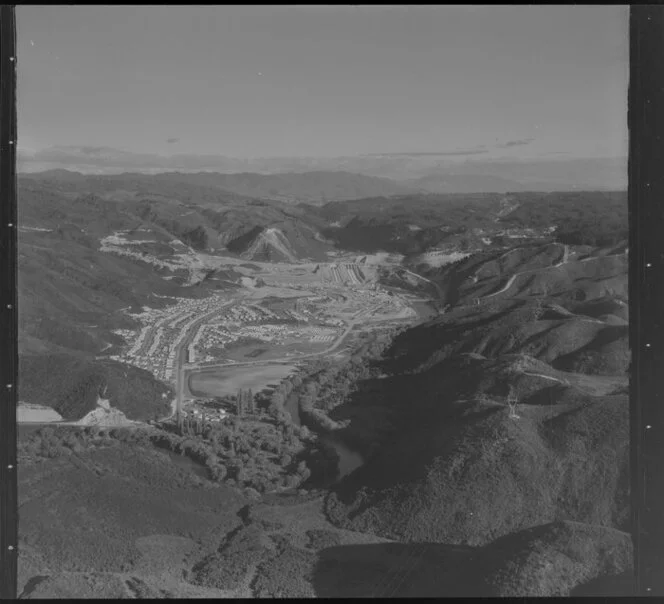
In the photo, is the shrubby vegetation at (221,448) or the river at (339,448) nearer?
the shrubby vegetation at (221,448)

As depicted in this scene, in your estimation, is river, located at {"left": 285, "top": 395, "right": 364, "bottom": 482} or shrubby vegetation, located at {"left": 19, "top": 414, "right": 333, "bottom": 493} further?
river, located at {"left": 285, "top": 395, "right": 364, "bottom": 482}

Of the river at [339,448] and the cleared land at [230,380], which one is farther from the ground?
the cleared land at [230,380]

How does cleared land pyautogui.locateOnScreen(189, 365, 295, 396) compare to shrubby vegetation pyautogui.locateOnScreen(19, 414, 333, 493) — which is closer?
shrubby vegetation pyautogui.locateOnScreen(19, 414, 333, 493)

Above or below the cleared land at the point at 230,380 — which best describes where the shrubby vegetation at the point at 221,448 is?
below

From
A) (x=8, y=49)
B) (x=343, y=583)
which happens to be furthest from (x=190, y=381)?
(x=8, y=49)

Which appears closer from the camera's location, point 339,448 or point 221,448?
point 221,448

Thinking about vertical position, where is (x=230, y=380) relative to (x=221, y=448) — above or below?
above

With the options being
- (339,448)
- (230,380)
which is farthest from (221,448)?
(339,448)

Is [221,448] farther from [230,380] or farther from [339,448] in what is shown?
[339,448]

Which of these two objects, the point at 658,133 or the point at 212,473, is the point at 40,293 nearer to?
the point at 212,473

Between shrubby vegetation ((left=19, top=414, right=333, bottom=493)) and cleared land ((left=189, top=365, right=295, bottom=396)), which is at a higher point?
cleared land ((left=189, top=365, right=295, bottom=396))

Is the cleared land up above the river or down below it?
above
